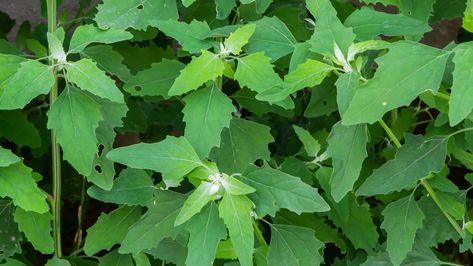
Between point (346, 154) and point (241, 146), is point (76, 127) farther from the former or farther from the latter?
point (346, 154)

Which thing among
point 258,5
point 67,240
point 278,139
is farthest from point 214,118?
point 67,240

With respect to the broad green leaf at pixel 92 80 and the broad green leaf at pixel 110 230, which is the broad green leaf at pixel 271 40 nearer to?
the broad green leaf at pixel 92 80

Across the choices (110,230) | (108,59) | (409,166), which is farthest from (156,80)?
(409,166)

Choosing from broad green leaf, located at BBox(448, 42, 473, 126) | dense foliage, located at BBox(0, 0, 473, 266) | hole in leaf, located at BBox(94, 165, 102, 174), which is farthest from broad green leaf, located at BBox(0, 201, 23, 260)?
broad green leaf, located at BBox(448, 42, 473, 126)

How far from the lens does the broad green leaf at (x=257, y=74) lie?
4.51 feet

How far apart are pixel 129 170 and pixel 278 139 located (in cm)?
83

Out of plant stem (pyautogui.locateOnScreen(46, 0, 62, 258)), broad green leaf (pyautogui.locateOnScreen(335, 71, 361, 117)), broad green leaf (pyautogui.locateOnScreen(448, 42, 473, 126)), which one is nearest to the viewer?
broad green leaf (pyautogui.locateOnScreen(448, 42, 473, 126))

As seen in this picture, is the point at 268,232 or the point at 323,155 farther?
the point at 268,232

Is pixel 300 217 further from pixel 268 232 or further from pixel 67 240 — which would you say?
pixel 67 240

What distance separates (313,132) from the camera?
2121 millimetres

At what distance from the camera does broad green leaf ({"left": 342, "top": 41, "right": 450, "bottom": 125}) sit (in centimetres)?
121

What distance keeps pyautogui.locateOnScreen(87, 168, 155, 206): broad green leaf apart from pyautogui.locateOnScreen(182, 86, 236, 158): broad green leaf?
230mm

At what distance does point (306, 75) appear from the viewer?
51.9 inches

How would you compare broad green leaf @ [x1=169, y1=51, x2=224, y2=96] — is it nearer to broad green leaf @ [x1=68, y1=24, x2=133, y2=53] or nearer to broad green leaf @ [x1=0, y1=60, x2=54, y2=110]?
broad green leaf @ [x1=68, y1=24, x2=133, y2=53]
